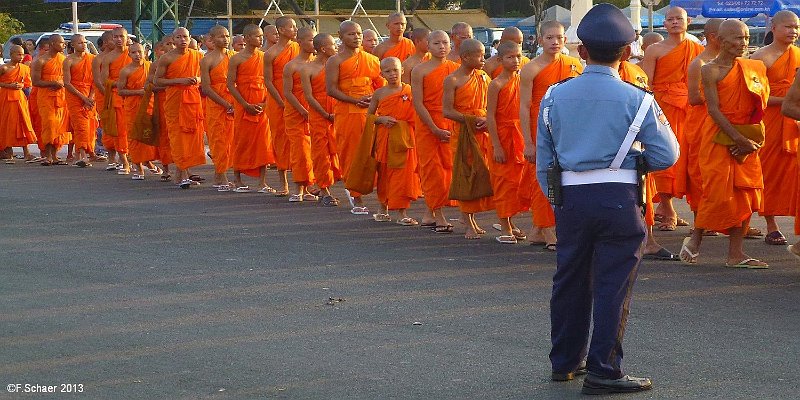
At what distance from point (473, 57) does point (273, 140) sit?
14.1ft

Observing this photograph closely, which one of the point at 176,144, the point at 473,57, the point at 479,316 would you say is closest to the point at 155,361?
the point at 479,316

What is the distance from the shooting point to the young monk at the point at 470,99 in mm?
11352

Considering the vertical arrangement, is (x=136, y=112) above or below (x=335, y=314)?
above

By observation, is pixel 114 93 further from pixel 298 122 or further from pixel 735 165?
pixel 735 165

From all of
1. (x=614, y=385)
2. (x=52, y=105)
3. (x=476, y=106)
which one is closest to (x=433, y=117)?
(x=476, y=106)

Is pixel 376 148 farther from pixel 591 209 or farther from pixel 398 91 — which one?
pixel 591 209

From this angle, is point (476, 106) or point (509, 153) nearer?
point (509, 153)

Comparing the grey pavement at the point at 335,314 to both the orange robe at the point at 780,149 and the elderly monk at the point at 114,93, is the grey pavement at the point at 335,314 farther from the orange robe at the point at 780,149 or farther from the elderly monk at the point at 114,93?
the elderly monk at the point at 114,93

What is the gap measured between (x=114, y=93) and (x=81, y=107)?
1.40 m

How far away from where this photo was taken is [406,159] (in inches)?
487

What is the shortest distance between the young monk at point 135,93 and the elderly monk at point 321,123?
3.44 metres

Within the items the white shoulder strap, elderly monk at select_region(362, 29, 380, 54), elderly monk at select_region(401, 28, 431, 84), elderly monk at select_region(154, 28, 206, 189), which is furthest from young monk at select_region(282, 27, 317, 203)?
the white shoulder strap

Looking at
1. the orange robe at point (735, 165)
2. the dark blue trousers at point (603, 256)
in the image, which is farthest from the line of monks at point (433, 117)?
the dark blue trousers at point (603, 256)

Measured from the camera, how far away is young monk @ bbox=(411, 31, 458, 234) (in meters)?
11.9
